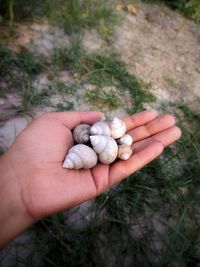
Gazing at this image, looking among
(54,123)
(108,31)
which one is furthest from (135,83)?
(54,123)

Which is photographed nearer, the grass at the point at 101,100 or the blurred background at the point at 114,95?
the blurred background at the point at 114,95

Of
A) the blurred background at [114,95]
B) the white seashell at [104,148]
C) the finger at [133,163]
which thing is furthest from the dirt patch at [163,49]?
the white seashell at [104,148]

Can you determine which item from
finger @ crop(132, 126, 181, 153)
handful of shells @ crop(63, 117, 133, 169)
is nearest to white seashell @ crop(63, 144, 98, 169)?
handful of shells @ crop(63, 117, 133, 169)

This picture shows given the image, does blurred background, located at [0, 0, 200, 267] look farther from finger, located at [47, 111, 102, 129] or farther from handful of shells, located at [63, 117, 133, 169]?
finger, located at [47, 111, 102, 129]

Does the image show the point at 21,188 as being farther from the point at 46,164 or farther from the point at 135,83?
the point at 135,83

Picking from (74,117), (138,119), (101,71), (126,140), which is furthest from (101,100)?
(126,140)

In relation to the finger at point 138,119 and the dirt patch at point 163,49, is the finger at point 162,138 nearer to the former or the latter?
the finger at point 138,119

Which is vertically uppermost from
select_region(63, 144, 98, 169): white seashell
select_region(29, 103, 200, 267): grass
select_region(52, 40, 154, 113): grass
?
select_region(63, 144, 98, 169): white seashell
